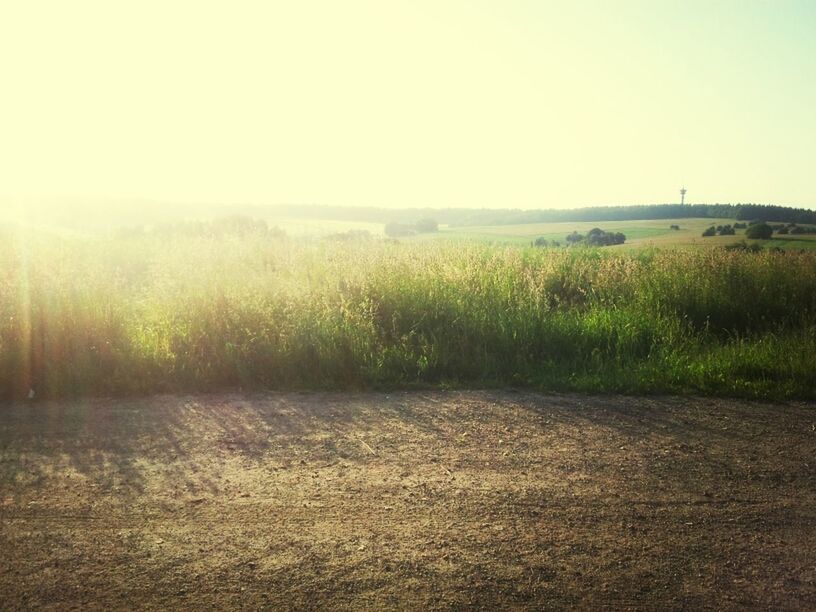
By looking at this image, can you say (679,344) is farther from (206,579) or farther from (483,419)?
(206,579)

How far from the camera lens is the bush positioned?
17.7 m

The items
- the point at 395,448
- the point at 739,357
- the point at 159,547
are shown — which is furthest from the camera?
the point at 739,357

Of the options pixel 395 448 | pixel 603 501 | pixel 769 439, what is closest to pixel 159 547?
pixel 395 448

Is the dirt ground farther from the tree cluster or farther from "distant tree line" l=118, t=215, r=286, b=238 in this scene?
the tree cluster

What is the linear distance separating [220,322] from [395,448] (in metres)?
3.69

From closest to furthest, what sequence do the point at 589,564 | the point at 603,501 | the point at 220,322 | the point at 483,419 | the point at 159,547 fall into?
the point at 589,564
the point at 159,547
the point at 603,501
the point at 483,419
the point at 220,322

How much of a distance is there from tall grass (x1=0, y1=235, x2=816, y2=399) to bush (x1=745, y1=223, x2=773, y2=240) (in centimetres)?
695

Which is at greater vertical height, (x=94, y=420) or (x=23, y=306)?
(x=23, y=306)

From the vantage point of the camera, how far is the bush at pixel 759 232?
17.7 meters

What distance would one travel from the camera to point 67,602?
320 cm

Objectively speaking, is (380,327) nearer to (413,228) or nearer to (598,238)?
(598,238)

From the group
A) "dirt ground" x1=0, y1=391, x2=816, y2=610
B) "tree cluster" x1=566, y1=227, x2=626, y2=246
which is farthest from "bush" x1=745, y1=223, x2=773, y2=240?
"dirt ground" x1=0, y1=391, x2=816, y2=610

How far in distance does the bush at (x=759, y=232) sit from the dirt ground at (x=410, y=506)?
43.2 feet

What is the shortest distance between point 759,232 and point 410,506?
17279mm
